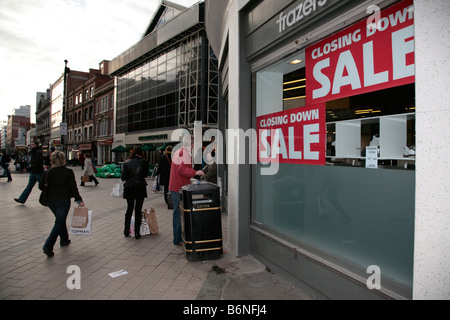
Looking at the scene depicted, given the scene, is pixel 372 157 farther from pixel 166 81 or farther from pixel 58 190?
pixel 166 81

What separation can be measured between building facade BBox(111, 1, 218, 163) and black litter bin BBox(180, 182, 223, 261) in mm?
20695

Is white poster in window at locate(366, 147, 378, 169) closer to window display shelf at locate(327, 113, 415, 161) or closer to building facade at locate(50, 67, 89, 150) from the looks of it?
window display shelf at locate(327, 113, 415, 161)

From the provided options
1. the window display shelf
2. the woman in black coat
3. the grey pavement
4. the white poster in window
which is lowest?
the grey pavement

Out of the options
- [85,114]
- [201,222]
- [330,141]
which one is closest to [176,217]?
[201,222]

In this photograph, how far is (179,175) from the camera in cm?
527

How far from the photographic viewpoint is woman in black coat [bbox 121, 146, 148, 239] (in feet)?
18.5

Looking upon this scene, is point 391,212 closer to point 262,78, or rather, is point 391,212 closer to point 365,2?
point 365,2

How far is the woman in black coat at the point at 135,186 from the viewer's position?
18.5 ft

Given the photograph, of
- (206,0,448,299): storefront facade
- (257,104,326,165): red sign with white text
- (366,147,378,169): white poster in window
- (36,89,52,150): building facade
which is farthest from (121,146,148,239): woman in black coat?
(36,89,52,150): building facade

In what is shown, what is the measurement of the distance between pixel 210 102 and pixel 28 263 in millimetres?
22551

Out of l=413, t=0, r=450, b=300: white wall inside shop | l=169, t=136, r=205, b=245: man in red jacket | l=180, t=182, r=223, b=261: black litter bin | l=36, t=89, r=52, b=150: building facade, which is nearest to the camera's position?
l=413, t=0, r=450, b=300: white wall inside shop
